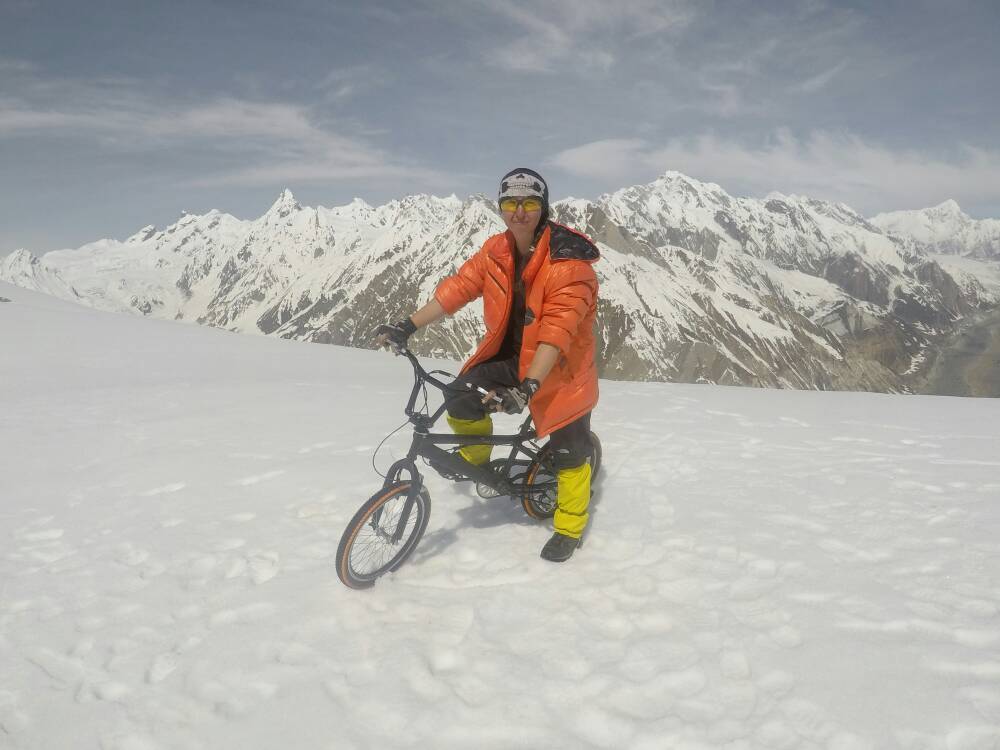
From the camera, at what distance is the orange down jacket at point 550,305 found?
199 inches

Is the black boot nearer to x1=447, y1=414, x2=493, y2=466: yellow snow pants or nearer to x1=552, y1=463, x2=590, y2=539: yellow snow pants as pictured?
x1=552, y1=463, x2=590, y2=539: yellow snow pants

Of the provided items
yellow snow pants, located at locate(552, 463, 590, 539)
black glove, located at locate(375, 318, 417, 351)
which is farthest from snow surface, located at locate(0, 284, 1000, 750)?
black glove, located at locate(375, 318, 417, 351)

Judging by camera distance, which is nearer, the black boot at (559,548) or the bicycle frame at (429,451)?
the bicycle frame at (429,451)

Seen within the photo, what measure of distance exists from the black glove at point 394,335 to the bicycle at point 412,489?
0.08 metres

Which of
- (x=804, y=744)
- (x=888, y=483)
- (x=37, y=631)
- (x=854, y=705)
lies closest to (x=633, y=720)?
(x=804, y=744)

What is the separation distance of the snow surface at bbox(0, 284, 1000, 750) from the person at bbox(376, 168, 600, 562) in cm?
100

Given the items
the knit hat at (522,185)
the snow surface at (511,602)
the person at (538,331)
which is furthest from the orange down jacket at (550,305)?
the snow surface at (511,602)

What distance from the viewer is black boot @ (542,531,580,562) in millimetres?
5613

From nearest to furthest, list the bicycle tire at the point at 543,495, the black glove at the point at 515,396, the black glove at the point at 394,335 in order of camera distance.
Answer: the black glove at the point at 515,396 → the black glove at the point at 394,335 → the bicycle tire at the point at 543,495

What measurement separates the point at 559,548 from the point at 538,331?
2.10m

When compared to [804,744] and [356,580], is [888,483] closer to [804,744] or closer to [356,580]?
[804,744]

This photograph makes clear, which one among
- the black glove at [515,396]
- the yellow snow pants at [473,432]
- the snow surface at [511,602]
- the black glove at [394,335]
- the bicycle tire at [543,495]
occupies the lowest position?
the snow surface at [511,602]

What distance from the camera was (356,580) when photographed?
202 inches

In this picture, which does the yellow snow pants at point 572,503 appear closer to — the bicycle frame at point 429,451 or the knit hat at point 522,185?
the bicycle frame at point 429,451
